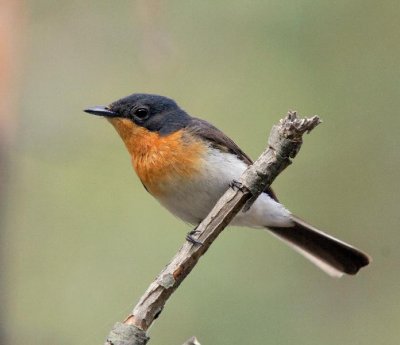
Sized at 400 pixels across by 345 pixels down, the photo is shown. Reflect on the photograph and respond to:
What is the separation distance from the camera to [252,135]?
6453mm

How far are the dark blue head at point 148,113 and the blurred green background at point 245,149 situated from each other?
58 cm

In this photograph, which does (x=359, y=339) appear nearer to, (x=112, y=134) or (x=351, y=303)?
(x=351, y=303)

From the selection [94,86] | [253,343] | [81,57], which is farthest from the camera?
[94,86]

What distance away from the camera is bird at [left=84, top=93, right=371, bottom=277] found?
180 inches

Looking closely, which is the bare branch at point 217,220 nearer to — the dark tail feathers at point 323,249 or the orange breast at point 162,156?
the orange breast at point 162,156

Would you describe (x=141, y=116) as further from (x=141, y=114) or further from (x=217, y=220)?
(x=217, y=220)

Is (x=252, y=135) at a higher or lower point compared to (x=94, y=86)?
higher

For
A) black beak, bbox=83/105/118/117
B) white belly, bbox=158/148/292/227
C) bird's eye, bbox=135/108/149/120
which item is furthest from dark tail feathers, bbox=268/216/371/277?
black beak, bbox=83/105/118/117

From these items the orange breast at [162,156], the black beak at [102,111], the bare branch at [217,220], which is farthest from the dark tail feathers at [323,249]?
the bare branch at [217,220]

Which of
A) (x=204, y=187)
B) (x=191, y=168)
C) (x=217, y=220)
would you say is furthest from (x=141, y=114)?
(x=217, y=220)

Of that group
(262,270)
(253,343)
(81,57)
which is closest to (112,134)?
(81,57)

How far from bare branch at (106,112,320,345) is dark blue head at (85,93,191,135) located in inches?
54.6

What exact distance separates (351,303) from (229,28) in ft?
7.16

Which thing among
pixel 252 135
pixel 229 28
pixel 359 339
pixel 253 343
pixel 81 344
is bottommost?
pixel 81 344
